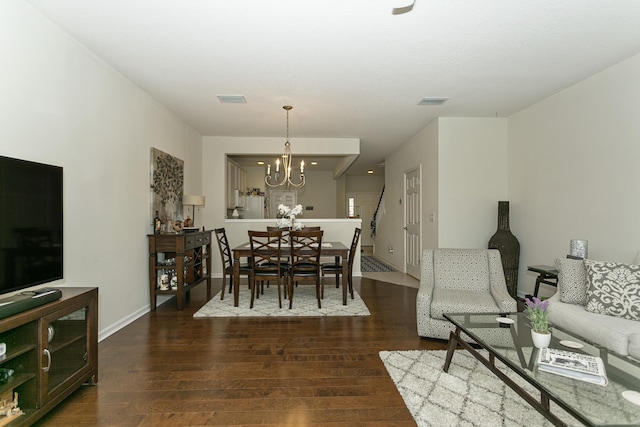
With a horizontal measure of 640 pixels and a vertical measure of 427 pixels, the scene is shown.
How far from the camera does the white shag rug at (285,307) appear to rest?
3844 millimetres

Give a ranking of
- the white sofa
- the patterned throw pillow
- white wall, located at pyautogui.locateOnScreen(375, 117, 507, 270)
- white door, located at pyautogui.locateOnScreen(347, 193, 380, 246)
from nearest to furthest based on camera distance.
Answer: the white sofa, the patterned throw pillow, white wall, located at pyautogui.locateOnScreen(375, 117, 507, 270), white door, located at pyautogui.locateOnScreen(347, 193, 380, 246)

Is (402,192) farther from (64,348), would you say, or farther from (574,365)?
(64,348)

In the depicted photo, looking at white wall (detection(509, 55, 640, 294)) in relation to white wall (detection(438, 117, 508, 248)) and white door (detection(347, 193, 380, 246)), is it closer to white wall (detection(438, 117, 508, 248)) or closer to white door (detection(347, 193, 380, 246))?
white wall (detection(438, 117, 508, 248))

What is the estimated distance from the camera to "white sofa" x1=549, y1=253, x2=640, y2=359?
2.17m

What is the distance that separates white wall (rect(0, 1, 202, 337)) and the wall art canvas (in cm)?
13

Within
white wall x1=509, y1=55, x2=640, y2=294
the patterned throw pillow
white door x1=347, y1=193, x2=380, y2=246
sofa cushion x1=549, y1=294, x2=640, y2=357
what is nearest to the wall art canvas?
sofa cushion x1=549, y1=294, x2=640, y2=357

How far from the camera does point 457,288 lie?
10.9ft

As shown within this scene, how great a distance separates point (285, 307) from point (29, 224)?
2708 millimetres

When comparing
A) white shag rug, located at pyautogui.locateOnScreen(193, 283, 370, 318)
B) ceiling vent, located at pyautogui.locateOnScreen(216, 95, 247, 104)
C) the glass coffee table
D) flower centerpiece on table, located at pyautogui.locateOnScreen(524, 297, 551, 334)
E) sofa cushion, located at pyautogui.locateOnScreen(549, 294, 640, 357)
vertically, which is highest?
ceiling vent, located at pyautogui.locateOnScreen(216, 95, 247, 104)

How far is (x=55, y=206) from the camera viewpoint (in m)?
2.25

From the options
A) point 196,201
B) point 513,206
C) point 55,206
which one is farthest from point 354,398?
point 513,206

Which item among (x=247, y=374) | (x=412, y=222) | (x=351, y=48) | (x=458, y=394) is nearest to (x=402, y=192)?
(x=412, y=222)

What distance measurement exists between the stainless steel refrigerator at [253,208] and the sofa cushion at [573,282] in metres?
7.06

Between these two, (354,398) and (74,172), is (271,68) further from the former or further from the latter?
(354,398)
